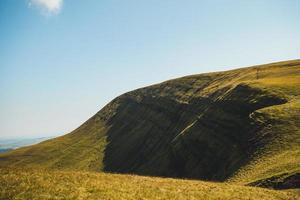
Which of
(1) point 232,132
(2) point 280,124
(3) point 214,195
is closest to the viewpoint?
(3) point 214,195

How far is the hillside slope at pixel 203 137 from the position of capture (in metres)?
51.8

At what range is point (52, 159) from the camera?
154500mm

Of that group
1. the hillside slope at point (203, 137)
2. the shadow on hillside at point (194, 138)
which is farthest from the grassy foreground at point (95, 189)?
the shadow on hillside at point (194, 138)

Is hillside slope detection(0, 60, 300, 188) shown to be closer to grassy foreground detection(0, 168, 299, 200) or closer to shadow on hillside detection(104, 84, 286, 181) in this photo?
shadow on hillside detection(104, 84, 286, 181)

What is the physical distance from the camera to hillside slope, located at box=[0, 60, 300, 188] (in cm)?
5175

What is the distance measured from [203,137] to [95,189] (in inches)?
2273

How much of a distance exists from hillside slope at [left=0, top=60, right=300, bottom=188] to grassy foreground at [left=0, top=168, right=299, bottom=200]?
8.80 meters

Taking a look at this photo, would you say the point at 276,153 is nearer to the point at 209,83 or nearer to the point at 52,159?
the point at 209,83

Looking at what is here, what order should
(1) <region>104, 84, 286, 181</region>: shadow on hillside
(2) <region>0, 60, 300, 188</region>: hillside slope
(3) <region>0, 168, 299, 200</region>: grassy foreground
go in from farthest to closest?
(1) <region>104, 84, 286, 181</region>: shadow on hillside < (2) <region>0, 60, 300, 188</region>: hillside slope < (3) <region>0, 168, 299, 200</region>: grassy foreground

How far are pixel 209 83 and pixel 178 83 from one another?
26486 millimetres

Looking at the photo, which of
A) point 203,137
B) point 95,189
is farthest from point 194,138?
point 95,189

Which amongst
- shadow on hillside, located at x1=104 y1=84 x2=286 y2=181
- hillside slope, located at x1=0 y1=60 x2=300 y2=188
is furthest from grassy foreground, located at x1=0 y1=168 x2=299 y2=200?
shadow on hillside, located at x1=104 y1=84 x2=286 y2=181

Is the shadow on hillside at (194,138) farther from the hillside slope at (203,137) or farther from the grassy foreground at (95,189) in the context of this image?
the grassy foreground at (95,189)

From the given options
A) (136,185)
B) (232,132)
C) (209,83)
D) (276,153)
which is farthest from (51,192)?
(209,83)
